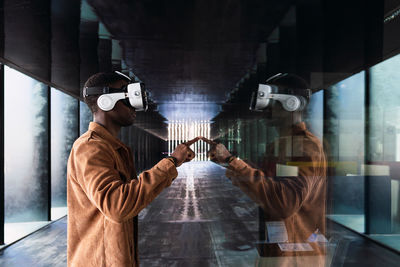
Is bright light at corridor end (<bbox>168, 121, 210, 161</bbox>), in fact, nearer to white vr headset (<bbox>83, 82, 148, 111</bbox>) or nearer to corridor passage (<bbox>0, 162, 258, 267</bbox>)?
corridor passage (<bbox>0, 162, 258, 267</bbox>)

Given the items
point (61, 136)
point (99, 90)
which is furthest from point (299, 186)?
point (61, 136)

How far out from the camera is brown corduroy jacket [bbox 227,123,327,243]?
1.17 metres

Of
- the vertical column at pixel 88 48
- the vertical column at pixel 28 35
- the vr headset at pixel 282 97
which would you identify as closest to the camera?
the vr headset at pixel 282 97

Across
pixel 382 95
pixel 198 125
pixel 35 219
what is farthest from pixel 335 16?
pixel 35 219

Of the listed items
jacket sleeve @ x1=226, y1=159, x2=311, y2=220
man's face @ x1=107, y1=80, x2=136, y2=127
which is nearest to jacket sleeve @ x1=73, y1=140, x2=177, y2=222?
man's face @ x1=107, y1=80, x2=136, y2=127

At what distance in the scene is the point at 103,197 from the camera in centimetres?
85

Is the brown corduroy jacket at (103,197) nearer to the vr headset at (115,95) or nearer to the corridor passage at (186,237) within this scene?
the vr headset at (115,95)

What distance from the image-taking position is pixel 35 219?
176 inches

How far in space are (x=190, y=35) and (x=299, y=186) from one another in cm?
260

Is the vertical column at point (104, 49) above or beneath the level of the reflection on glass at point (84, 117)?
above

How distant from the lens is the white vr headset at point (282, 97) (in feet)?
4.40

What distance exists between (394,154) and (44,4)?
4742mm

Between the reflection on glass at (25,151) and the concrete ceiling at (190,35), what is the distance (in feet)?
6.01

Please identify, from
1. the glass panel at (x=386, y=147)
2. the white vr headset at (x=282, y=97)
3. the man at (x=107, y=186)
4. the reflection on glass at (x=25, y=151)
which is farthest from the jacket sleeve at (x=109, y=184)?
the reflection on glass at (x=25, y=151)
